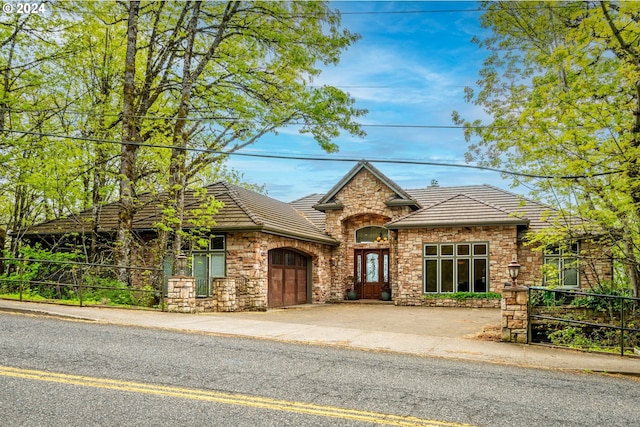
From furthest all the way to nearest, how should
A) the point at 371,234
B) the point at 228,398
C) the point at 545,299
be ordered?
the point at 371,234, the point at 545,299, the point at 228,398

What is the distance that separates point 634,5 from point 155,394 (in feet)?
35.0

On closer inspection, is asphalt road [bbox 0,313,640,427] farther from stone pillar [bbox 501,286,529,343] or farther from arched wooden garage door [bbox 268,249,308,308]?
arched wooden garage door [bbox 268,249,308,308]

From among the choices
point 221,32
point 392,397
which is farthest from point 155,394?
point 221,32

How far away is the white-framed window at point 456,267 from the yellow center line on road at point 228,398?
58.5 ft

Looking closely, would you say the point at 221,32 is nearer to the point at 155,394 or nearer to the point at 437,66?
the point at 437,66

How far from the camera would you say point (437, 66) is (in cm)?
1541

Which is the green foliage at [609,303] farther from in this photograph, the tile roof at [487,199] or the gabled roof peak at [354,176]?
the gabled roof peak at [354,176]

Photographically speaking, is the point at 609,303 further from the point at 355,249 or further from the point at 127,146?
the point at 127,146

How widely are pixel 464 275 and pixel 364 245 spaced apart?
5.12 metres

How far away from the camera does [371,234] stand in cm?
2558

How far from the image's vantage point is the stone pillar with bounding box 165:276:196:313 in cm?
1462

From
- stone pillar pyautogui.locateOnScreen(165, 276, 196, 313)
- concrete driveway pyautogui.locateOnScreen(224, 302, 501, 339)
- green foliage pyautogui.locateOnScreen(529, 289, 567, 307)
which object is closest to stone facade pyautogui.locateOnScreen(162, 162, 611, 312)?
stone pillar pyautogui.locateOnScreen(165, 276, 196, 313)

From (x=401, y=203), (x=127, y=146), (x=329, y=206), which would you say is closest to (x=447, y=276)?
(x=401, y=203)

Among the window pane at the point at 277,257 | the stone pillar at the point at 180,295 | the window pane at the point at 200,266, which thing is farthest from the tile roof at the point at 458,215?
the stone pillar at the point at 180,295
